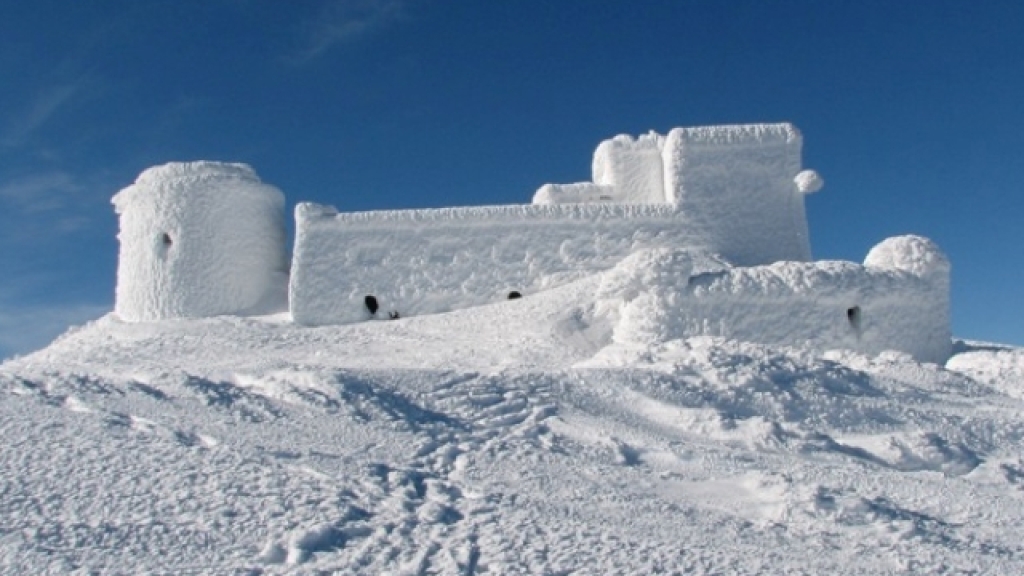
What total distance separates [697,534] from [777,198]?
45.2ft

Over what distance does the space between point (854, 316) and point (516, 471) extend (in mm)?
9717

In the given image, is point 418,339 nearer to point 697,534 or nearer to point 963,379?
point 963,379

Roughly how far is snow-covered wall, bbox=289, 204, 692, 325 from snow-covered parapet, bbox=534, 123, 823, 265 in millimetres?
1261

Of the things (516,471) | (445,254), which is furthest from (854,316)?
(516,471)

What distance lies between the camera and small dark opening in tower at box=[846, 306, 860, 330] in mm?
15070

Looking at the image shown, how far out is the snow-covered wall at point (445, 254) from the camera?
17984 millimetres

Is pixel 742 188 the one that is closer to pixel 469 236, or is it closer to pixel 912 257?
pixel 912 257

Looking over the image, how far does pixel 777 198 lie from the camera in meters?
18.9

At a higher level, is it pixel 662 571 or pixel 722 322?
pixel 722 322

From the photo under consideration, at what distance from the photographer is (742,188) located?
18797 mm

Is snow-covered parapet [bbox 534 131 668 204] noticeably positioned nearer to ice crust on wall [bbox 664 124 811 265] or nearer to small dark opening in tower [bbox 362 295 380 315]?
ice crust on wall [bbox 664 124 811 265]

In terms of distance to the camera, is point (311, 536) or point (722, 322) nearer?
point (311, 536)

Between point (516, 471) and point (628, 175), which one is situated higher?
point (628, 175)

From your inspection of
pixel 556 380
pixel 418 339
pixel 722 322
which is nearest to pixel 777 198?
pixel 722 322
